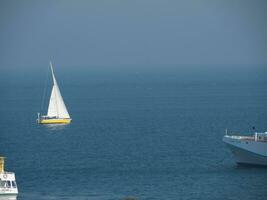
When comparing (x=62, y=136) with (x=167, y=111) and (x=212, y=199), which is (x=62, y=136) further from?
(x=212, y=199)

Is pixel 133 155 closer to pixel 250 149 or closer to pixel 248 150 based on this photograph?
pixel 248 150

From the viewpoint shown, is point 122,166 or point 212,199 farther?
point 122,166

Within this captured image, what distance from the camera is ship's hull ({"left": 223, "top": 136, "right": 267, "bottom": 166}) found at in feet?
338

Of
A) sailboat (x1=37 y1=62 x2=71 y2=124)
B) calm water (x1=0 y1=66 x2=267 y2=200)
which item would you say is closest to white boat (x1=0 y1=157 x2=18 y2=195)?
calm water (x1=0 y1=66 x2=267 y2=200)

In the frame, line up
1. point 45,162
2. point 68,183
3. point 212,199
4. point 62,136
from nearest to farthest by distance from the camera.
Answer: point 212,199 → point 68,183 → point 45,162 → point 62,136

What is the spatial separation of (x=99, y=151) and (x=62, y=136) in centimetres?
1956

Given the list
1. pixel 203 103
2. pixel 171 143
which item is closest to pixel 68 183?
pixel 171 143

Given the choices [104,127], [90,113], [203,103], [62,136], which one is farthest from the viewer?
[203,103]

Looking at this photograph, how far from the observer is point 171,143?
407 ft

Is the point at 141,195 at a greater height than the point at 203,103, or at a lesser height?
lesser

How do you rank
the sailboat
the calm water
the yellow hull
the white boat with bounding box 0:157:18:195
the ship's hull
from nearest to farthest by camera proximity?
the white boat with bounding box 0:157:18:195 < the calm water < the ship's hull < the yellow hull < the sailboat

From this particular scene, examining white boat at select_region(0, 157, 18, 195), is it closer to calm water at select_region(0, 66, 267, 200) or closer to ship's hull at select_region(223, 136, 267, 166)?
calm water at select_region(0, 66, 267, 200)

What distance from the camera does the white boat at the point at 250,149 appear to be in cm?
10306

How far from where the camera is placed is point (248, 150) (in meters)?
104
